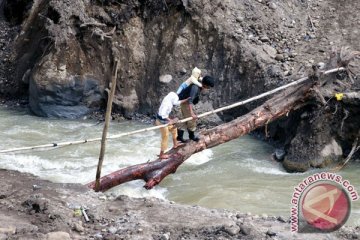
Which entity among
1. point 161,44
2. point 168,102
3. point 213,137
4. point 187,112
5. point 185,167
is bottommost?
point 185,167

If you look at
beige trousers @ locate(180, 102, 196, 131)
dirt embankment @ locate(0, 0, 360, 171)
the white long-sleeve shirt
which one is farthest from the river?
the white long-sleeve shirt

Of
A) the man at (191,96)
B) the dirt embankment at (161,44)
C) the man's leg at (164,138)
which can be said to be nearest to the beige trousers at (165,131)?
the man's leg at (164,138)

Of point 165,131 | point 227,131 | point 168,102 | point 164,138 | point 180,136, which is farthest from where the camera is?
point 227,131

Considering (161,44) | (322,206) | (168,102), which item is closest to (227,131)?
(168,102)

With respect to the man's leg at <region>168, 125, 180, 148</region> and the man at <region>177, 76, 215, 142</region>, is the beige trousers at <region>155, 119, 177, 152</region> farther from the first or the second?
the man at <region>177, 76, 215, 142</region>

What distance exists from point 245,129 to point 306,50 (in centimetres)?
320

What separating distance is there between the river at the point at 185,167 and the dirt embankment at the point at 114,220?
4.26 feet

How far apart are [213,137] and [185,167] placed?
0.84 metres

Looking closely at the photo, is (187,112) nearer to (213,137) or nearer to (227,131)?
(213,137)

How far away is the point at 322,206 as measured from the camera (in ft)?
18.6

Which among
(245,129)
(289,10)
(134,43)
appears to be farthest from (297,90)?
(134,43)

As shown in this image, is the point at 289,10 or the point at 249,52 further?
the point at 289,10

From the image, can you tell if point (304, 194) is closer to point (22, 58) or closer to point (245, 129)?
point (245, 129)

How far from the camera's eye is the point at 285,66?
1081cm
